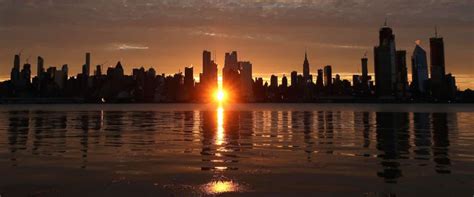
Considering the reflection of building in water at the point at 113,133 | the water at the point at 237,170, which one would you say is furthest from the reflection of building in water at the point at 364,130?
the reflection of building in water at the point at 113,133

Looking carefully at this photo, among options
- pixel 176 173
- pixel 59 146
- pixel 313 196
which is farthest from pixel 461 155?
pixel 59 146

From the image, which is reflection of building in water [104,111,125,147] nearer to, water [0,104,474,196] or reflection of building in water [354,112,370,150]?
water [0,104,474,196]

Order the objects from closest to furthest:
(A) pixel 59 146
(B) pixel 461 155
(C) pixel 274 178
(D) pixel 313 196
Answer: (D) pixel 313 196 < (C) pixel 274 178 < (B) pixel 461 155 < (A) pixel 59 146

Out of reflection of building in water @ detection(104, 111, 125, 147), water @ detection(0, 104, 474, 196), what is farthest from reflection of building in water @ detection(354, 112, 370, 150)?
reflection of building in water @ detection(104, 111, 125, 147)

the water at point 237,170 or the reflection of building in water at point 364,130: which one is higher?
the reflection of building in water at point 364,130

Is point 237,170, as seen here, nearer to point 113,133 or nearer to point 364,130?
point 113,133

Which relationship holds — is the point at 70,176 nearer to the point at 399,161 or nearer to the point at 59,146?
the point at 59,146

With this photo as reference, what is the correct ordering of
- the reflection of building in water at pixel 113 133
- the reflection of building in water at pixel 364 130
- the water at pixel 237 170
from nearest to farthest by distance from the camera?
the water at pixel 237 170 → the reflection of building in water at pixel 364 130 → the reflection of building in water at pixel 113 133

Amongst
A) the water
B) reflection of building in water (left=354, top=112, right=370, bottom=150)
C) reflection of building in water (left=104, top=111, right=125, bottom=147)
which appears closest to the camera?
the water

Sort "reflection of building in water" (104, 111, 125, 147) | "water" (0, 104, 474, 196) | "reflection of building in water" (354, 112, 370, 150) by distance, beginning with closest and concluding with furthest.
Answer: "water" (0, 104, 474, 196), "reflection of building in water" (354, 112, 370, 150), "reflection of building in water" (104, 111, 125, 147)

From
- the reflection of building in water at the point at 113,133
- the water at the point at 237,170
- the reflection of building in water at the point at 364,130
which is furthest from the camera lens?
the reflection of building in water at the point at 113,133

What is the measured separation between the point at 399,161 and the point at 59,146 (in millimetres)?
25849

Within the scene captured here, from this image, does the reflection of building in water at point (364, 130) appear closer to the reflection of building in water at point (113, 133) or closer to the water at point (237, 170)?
the water at point (237, 170)

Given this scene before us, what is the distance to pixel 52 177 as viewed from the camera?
20.2 m
